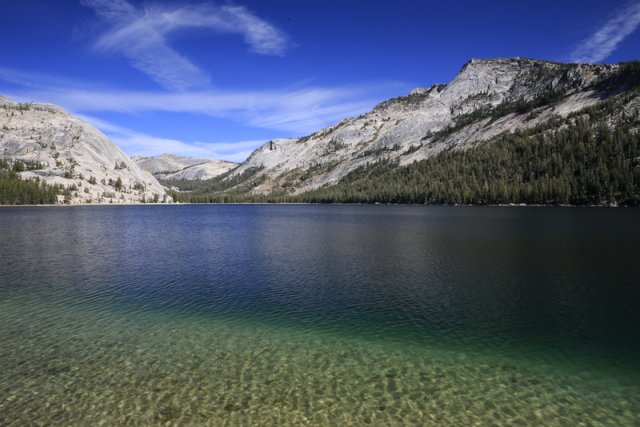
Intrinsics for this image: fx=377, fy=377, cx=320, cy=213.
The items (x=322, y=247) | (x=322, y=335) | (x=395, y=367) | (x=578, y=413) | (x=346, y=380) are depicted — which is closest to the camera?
(x=578, y=413)

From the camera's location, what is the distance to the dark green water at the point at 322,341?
56.3 ft

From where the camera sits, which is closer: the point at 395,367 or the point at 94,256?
the point at 395,367

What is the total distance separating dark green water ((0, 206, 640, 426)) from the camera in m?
17.2

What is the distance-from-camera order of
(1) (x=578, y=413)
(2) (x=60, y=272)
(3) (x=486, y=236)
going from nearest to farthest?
(1) (x=578, y=413), (2) (x=60, y=272), (3) (x=486, y=236)

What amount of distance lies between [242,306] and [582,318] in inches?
1074

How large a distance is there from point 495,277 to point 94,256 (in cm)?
5550

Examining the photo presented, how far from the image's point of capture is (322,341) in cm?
2516

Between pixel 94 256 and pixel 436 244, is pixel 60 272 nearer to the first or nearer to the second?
pixel 94 256

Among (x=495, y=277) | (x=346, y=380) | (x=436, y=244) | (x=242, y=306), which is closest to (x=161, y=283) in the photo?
(x=242, y=306)

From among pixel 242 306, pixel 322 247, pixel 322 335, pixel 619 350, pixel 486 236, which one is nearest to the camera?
pixel 619 350

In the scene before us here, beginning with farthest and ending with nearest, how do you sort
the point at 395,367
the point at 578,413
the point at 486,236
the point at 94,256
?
1. the point at 486,236
2. the point at 94,256
3. the point at 395,367
4. the point at 578,413

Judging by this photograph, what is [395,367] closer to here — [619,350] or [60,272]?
[619,350]

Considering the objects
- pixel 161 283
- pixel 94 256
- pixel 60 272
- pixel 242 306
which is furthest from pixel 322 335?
pixel 94 256

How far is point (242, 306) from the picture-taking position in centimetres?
3297
